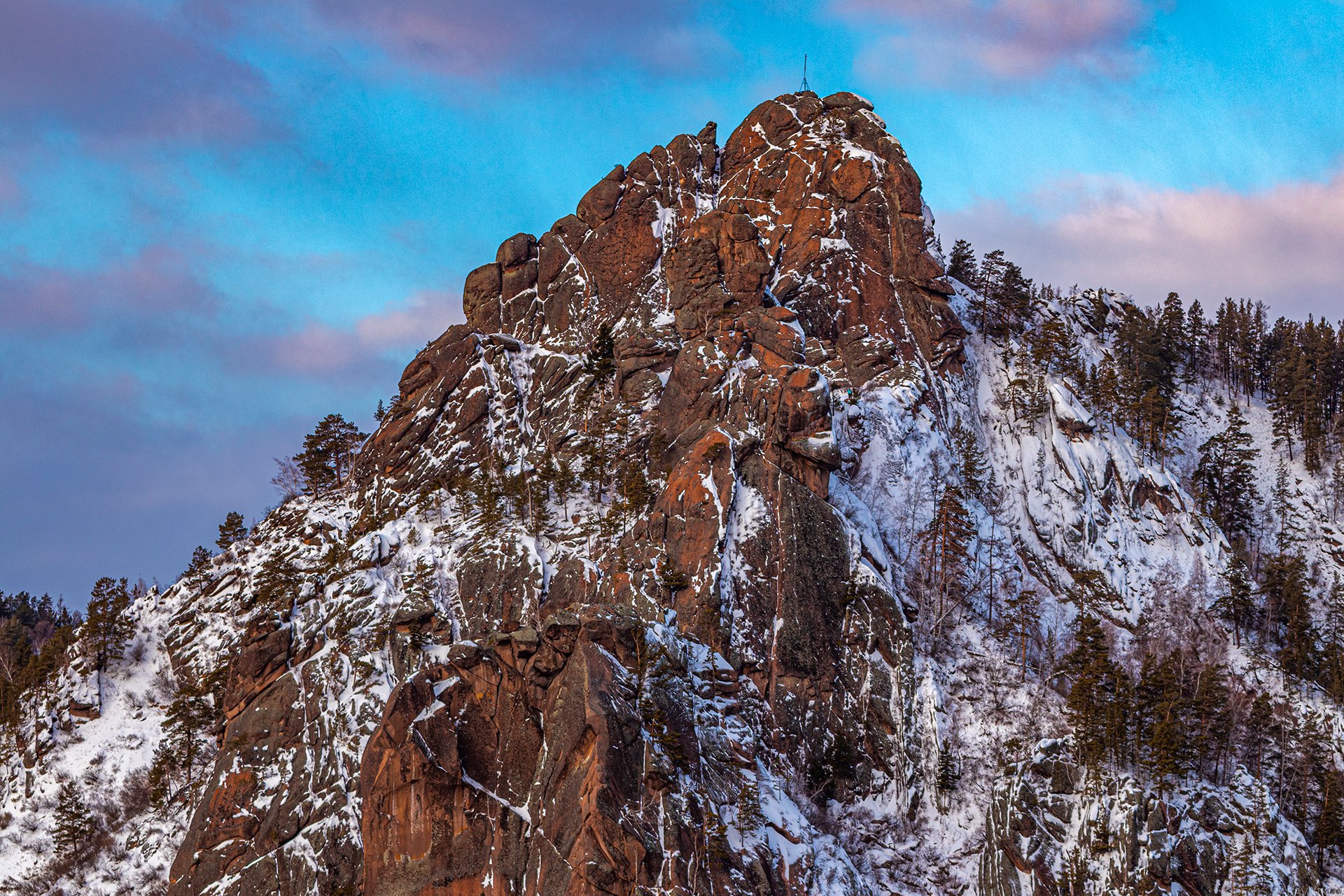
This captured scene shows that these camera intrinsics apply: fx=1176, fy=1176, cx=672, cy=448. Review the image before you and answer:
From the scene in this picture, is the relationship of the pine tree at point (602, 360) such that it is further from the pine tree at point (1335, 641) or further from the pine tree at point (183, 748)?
the pine tree at point (1335, 641)

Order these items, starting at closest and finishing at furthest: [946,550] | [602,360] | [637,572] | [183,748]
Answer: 1. [637,572]
2. [183,748]
3. [946,550]
4. [602,360]

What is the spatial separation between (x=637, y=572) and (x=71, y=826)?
153 feet

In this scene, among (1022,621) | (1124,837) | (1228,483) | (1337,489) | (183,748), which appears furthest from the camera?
(1337,489)

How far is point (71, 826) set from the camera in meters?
87.3

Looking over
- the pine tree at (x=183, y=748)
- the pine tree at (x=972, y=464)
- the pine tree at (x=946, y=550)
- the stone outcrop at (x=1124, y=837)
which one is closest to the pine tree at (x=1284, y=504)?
the pine tree at (x=972, y=464)

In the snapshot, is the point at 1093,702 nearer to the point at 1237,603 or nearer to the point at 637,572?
the point at 1237,603

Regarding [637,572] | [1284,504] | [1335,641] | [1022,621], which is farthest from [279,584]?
[1284,504]

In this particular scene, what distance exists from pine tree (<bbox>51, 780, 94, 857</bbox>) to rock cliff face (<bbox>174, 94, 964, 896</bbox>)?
16.0 m

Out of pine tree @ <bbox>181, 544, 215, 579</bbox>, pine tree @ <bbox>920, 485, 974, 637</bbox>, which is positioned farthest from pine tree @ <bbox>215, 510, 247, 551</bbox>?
pine tree @ <bbox>920, 485, 974, 637</bbox>

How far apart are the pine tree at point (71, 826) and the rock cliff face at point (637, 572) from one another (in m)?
16.0

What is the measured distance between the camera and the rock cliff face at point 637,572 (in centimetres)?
6400

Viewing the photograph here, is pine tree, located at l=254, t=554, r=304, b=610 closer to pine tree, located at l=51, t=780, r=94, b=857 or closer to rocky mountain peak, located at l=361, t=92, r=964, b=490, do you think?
rocky mountain peak, located at l=361, t=92, r=964, b=490

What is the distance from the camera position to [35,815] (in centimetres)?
9069

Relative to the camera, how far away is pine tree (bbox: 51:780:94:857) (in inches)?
3430
